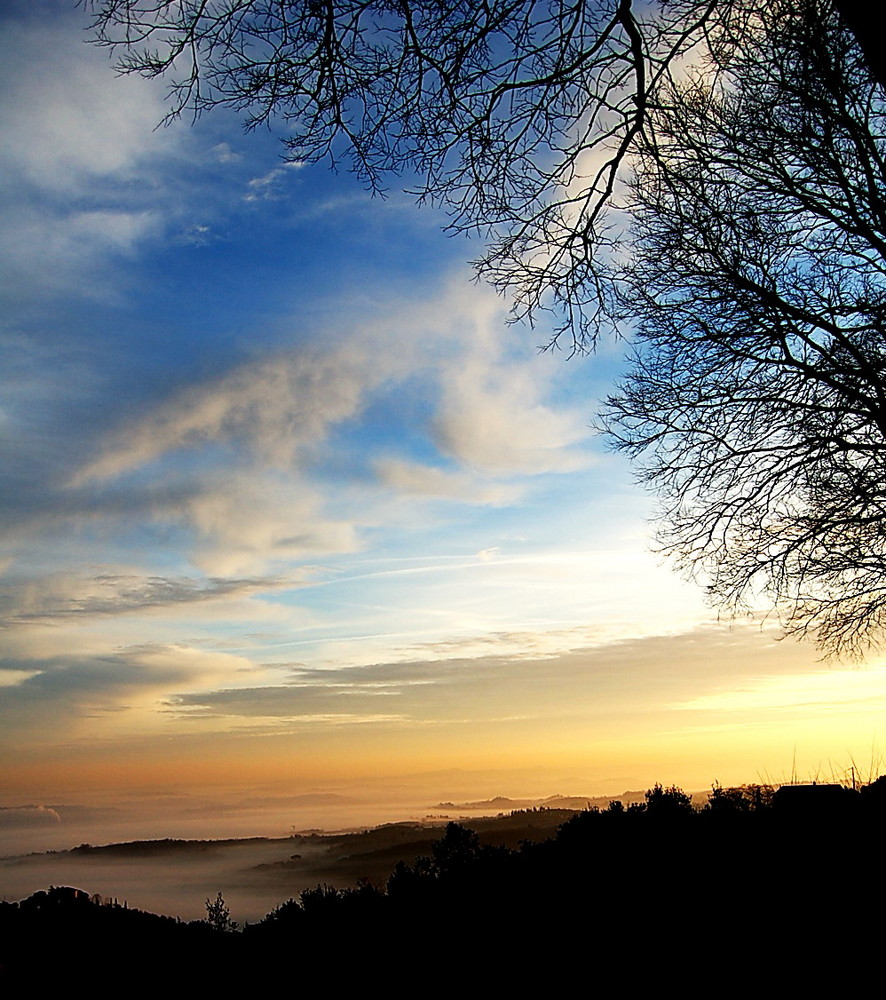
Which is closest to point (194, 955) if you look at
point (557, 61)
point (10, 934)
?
point (10, 934)

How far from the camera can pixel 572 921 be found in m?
4.76

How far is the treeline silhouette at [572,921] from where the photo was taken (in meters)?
4.32

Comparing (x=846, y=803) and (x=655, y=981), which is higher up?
(x=846, y=803)

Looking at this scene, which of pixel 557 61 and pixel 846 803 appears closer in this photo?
pixel 846 803

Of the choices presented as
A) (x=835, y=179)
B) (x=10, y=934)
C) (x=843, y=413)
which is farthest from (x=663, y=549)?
(x=10, y=934)

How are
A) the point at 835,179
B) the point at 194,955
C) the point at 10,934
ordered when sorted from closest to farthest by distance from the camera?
the point at 194,955 < the point at 10,934 < the point at 835,179

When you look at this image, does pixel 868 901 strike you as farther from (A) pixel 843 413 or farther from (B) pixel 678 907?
(A) pixel 843 413

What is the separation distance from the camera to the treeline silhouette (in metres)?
4.32

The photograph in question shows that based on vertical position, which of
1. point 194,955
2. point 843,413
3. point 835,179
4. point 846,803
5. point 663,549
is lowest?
point 194,955

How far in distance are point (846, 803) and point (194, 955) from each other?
4.79 metres

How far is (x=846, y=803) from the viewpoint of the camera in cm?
639

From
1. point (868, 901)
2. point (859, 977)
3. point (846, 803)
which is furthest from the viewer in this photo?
point (846, 803)

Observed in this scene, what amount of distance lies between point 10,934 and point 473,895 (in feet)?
10.4

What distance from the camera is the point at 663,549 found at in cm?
1234
